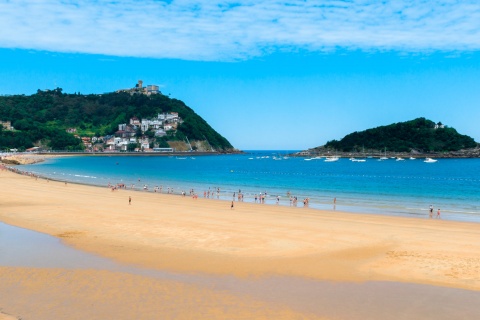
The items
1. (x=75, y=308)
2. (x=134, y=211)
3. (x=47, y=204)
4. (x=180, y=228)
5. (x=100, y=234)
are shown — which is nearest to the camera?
(x=75, y=308)

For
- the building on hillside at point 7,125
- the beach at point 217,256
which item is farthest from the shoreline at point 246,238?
the building on hillside at point 7,125

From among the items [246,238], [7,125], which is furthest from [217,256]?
[7,125]

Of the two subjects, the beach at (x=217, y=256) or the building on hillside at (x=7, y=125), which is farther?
the building on hillside at (x=7, y=125)

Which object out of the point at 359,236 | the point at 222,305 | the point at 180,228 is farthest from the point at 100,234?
the point at 359,236

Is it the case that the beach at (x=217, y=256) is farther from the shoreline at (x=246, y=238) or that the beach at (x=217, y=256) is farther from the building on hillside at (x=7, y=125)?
the building on hillside at (x=7, y=125)

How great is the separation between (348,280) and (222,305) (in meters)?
4.46

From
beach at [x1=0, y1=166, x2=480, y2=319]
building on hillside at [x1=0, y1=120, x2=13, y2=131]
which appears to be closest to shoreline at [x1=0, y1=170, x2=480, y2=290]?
beach at [x1=0, y1=166, x2=480, y2=319]

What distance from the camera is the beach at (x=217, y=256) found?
401 inches

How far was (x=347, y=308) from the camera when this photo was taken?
33.7 feet

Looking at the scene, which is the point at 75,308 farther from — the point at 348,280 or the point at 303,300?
the point at 348,280

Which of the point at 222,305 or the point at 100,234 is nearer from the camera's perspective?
the point at 222,305

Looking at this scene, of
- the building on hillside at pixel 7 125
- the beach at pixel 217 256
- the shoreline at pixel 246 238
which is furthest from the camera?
the building on hillside at pixel 7 125

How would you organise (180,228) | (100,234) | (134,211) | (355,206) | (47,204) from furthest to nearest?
1. (355,206)
2. (47,204)
3. (134,211)
4. (180,228)
5. (100,234)

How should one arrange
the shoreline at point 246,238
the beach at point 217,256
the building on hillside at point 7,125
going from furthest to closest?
the building on hillside at point 7,125, the shoreline at point 246,238, the beach at point 217,256
